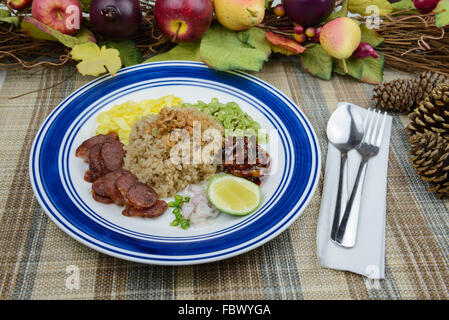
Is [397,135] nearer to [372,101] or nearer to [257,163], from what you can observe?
[372,101]

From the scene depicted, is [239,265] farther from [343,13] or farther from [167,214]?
[343,13]

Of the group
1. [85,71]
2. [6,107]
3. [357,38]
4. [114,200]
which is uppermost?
[357,38]

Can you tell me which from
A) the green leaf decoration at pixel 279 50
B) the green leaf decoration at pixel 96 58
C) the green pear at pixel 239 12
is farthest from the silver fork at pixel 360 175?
the green leaf decoration at pixel 96 58

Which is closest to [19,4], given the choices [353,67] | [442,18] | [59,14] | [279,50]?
[59,14]
